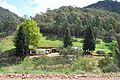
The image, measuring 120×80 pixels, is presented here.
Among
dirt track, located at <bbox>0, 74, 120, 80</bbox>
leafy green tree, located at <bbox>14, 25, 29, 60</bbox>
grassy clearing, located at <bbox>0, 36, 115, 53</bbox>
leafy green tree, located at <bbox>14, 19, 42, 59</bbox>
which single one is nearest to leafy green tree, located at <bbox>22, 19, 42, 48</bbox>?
leafy green tree, located at <bbox>14, 19, 42, 59</bbox>

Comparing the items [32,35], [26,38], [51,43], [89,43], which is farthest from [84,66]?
[51,43]

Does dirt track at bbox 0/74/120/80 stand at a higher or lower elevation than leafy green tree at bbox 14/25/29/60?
higher

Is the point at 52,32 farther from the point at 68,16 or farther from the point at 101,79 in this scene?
the point at 101,79

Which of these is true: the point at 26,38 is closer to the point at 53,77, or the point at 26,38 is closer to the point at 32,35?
the point at 32,35

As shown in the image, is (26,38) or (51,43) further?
(51,43)

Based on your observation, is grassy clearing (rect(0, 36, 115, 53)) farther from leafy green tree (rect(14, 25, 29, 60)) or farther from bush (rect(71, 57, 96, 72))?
bush (rect(71, 57, 96, 72))

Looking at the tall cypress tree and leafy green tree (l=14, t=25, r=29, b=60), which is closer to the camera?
leafy green tree (l=14, t=25, r=29, b=60)

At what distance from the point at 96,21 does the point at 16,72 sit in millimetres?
102504

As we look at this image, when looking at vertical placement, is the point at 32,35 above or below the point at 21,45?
above

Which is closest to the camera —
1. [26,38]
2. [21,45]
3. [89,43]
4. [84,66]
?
[84,66]

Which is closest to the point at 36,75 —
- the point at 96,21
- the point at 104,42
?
the point at 104,42

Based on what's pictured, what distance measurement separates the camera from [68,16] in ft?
394

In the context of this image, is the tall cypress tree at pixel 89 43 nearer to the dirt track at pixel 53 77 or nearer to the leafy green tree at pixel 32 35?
the leafy green tree at pixel 32 35

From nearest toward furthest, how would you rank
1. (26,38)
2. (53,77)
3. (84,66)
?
(53,77) < (84,66) < (26,38)
